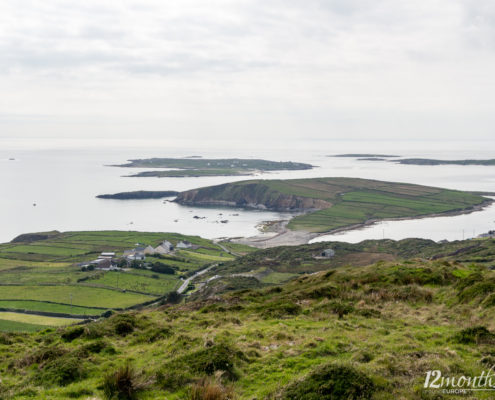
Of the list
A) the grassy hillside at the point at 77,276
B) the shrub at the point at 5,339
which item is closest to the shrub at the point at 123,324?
the shrub at the point at 5,339

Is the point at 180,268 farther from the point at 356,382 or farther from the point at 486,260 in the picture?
the point at 356,382

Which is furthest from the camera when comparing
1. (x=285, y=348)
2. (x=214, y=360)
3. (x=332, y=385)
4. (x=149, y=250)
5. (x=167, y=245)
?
(x=167, y=245)

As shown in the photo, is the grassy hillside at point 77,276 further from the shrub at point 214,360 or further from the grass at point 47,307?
the shrub at point 214,360

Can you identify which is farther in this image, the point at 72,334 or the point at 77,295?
the point at 77,295

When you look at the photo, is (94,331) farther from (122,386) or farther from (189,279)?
(189,279)

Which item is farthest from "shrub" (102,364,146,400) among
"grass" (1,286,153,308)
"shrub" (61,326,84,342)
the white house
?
the white house

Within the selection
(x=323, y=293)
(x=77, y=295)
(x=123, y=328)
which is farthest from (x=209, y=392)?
(x=77, y=295)

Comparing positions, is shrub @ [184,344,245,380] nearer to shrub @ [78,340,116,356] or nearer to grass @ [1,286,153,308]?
shrub @ [78,340,116,356]
